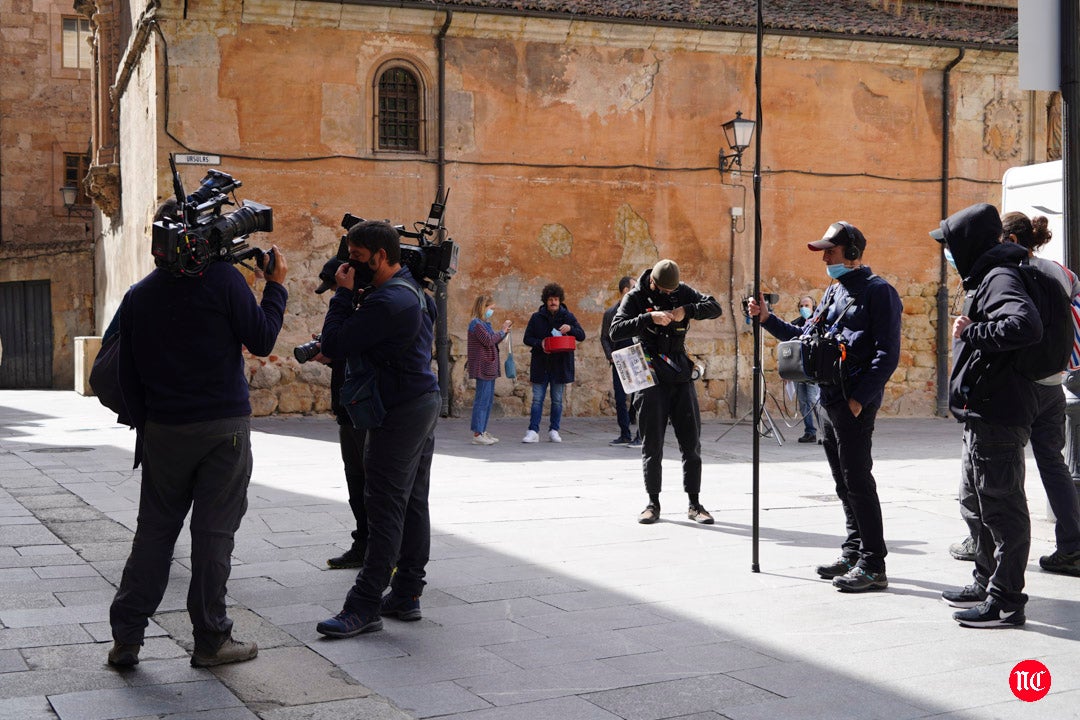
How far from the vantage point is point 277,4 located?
52.8 ft

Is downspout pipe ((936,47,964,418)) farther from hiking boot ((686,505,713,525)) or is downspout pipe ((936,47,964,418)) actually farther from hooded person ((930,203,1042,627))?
hooded person ((930,203,1042,627))

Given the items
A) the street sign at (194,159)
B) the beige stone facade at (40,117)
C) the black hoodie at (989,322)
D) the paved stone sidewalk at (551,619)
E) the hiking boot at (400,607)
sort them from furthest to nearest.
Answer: the beige stone facade at (40,117)
the street sign at (194,159)
the hiking boot at (400,607)
the black hoodie at (989,322)
the paved stone sidewalk at (551,619)

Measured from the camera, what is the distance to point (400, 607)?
5.58 meters

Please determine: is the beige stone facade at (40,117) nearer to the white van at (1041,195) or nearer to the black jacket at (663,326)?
the black jacket at (663,326)

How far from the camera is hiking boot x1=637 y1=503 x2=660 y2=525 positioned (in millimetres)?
8188

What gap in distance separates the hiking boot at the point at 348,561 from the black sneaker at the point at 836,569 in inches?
97.8

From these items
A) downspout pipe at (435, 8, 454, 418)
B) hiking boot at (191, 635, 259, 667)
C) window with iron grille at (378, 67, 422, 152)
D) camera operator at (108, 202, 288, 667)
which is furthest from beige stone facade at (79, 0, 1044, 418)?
hiking boot at (191, 635, 259, 667)

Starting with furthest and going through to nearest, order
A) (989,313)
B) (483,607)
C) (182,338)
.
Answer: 1. (483,607)
2. (989,313)
3. (182,338)

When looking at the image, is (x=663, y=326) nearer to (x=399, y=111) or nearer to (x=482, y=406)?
(x=482, y=406)

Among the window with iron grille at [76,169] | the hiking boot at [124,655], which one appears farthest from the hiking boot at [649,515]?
the window with iron grille at [76,169]

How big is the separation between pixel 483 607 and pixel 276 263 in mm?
1936

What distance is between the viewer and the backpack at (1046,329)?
17.4ft

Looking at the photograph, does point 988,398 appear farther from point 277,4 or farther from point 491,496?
point 277,4

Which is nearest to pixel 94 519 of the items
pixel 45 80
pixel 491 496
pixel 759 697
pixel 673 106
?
pixel 491 496
